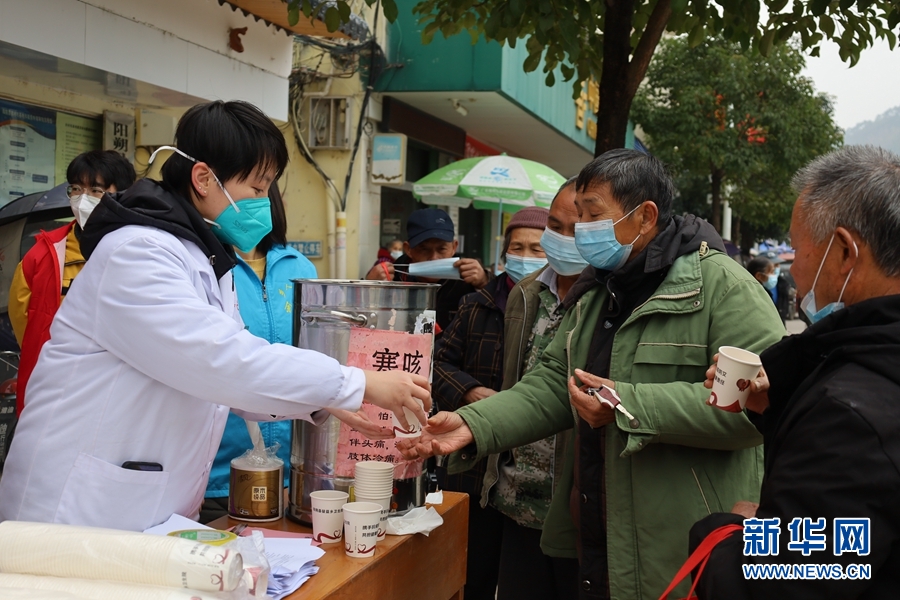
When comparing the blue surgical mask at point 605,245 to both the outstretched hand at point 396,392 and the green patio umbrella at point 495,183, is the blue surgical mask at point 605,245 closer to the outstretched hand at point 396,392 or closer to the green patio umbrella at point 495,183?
the outstretched hand at point 396,392

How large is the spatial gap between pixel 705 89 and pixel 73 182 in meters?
15.8

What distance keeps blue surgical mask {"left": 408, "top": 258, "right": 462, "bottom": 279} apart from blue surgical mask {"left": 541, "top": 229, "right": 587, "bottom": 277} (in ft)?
4.27

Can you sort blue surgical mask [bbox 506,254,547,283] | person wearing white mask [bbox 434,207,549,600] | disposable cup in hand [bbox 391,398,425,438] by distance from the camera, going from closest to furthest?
disposable cup in hand [bbox 391,398,425,438] < person wearing white mask [bbox 434,207,549,600] < blue surgical mask [bbox 506,254,547,283]

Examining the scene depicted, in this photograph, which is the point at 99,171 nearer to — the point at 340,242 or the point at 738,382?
the point at 738,382

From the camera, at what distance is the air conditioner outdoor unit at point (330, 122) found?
382 inches

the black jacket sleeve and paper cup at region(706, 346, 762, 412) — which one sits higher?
paper cup at region(706, 346, 762, 412)

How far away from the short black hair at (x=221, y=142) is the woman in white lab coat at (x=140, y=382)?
0.13 metres

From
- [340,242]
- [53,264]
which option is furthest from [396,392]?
[340,242]

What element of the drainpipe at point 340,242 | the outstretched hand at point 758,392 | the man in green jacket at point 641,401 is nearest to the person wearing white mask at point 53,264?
the man in green jacket at point 641,401

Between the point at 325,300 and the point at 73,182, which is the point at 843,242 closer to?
the point at 325,300

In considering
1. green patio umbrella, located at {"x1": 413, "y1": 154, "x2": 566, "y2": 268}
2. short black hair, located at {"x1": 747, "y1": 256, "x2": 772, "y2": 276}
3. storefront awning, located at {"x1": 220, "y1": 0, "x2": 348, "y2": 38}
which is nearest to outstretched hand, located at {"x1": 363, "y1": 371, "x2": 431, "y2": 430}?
storefront awning, located at {"x1": 220, "y1": 0, "x2": 348, "y2": 38}

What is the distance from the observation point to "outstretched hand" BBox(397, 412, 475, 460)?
226 centimetres

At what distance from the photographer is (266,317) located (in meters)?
3.05

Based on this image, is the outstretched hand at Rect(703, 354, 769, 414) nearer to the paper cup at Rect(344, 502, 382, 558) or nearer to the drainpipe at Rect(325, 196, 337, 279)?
the paper cup at Rect(344, 502, 382, 558)
